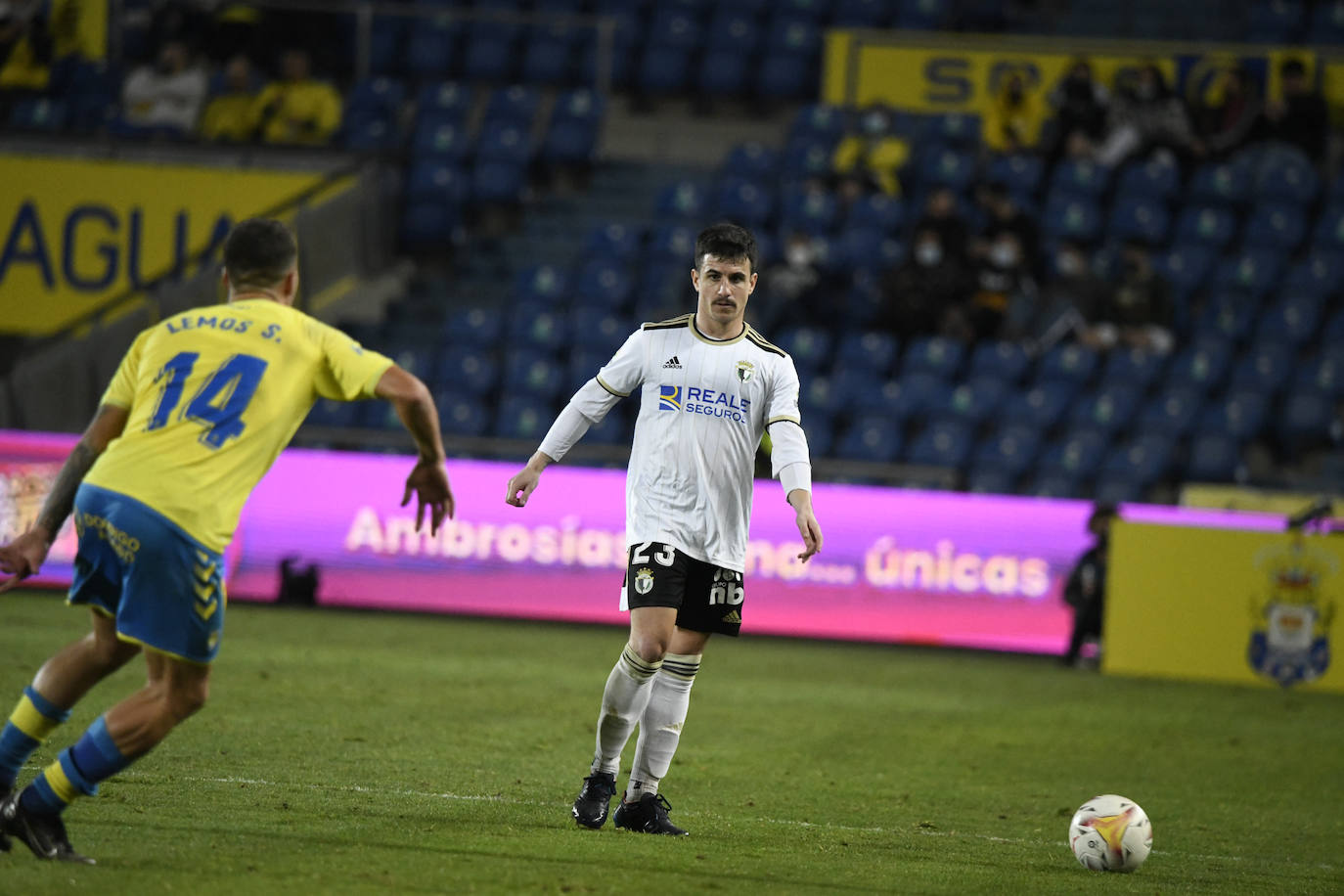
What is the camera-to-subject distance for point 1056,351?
18.1m

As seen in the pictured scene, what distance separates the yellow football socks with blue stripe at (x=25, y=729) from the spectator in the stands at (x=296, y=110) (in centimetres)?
1597

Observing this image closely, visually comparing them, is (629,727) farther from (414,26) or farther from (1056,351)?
(414,26)

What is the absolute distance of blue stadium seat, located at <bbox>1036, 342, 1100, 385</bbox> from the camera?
17.9 meters

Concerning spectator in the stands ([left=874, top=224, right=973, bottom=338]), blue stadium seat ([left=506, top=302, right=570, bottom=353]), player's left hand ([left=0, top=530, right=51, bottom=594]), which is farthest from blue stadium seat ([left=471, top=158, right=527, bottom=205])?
player's left hand ([left=0, top=530, right=51, bottom=594])

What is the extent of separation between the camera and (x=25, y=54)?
2172cm

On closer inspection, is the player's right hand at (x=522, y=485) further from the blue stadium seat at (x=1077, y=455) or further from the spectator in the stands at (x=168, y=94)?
the spectator in the stands at (x=168, y=94)

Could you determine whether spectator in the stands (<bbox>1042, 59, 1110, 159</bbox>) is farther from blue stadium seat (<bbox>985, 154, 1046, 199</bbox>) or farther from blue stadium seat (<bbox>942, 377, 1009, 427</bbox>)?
blue stadium seat (<bbox>942, 377, 1009, 427</bbox>)

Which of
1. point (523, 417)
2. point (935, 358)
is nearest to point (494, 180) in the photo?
point (523, 417)

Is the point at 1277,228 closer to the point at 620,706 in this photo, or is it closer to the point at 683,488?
the point at 683,488

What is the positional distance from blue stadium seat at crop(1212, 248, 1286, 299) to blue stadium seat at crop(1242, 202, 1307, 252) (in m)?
0.15

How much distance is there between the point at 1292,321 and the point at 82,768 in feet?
51.7

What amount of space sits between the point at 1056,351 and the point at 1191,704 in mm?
6244

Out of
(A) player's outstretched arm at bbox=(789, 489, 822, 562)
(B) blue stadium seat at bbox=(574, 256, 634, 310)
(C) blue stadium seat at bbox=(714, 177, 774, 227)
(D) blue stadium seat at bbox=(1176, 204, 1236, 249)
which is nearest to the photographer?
(A) player's outstretched arm at bbox=(789, 489, 822, 562)

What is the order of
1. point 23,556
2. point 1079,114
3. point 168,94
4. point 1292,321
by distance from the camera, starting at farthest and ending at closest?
1. point 168,94
2. point 1079,114
3. point 1292,321
4. point 23,556
